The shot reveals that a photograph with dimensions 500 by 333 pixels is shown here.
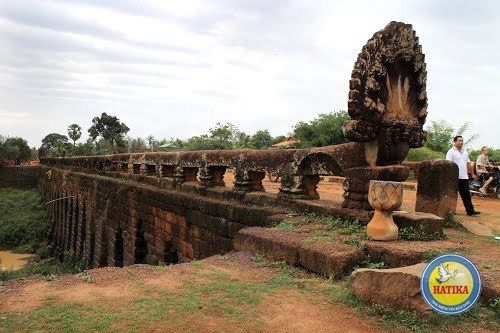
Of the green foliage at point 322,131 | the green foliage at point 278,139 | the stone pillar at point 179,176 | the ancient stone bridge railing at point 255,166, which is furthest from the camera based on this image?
the green foliage at point 278,139

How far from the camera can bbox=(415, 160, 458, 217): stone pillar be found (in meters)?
5.57

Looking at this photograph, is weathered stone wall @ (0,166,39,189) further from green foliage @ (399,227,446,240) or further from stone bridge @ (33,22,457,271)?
green foliage @ (399,227,446,240)

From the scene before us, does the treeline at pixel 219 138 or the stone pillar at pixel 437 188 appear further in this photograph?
the treeline at pixel 219 138

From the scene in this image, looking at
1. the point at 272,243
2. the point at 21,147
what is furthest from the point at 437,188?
the point at 21,147

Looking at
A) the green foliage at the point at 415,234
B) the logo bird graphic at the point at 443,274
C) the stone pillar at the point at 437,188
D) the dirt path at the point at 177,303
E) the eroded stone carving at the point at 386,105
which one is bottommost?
the dirt path at the point at 177,303

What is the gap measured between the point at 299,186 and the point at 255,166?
3.06ft

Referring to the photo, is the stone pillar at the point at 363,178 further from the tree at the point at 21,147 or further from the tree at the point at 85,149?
the tree at the point at 21,147

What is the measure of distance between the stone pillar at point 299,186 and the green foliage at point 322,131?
47.9 feet

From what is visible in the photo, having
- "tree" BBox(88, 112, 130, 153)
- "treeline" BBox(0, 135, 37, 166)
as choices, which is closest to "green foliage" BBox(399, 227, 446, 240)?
"treeline" BBox(0, 135, 37, 166)

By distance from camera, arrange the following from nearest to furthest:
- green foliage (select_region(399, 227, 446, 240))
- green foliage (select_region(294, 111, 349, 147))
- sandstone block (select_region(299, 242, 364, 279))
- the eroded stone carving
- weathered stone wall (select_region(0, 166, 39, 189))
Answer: sandstone block (select_region(299, 242, 364, 279)) → green foliage (select_region(399, 227, 446, 240)) → the eroded stone carving → green foliage (select_region(294, 111, 349, 147)) → weathered stone wall (select_region(0, 166, 39, 189))

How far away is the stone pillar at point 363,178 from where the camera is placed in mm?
4367

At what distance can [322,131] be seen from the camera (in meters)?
21.1

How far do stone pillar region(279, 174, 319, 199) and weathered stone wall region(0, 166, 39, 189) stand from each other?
30.8 meters

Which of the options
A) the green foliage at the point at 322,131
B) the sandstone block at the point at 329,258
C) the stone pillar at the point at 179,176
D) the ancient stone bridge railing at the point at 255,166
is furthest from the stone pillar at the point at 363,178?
the green foliage at the point at 322,131
